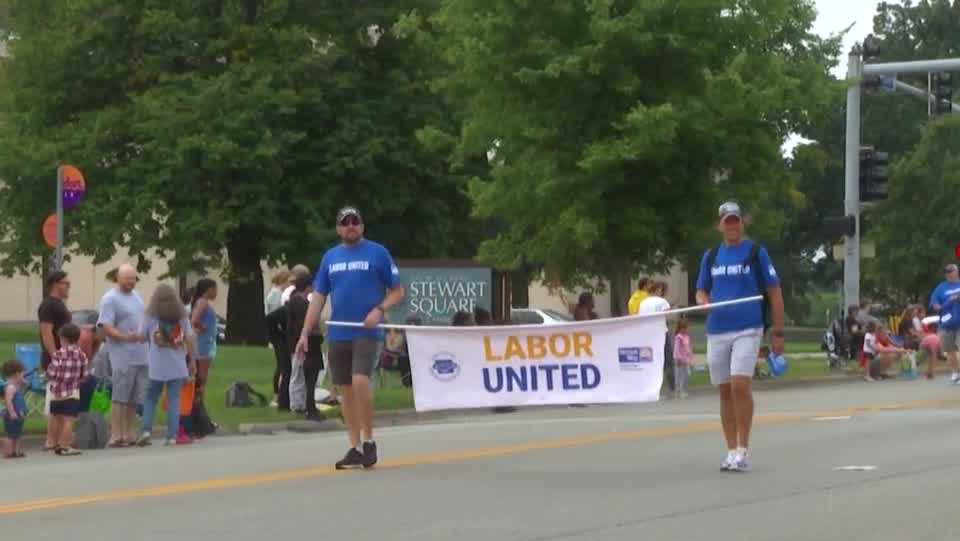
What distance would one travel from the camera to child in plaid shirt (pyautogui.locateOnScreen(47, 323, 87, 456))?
56.4ft

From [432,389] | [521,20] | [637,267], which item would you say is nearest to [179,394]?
[432,389]

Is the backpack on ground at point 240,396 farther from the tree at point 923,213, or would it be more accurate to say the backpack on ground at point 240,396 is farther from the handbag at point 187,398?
the tree at point 923,213

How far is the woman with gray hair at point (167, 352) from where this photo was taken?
58.7 feet

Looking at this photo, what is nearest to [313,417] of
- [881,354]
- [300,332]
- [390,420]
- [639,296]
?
[300,332]

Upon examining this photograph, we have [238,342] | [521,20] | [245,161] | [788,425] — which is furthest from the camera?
[238,342]

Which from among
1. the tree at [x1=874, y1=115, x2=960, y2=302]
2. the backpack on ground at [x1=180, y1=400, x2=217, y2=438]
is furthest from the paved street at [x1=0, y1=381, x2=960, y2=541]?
the tree at [x1=874, y1=115, x2=960, y2=302]

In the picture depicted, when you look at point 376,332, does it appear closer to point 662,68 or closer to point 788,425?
point 788,425

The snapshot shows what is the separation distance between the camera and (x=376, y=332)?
13.3 metres

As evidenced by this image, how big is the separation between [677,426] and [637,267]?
16684mm

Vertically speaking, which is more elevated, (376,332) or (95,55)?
(95,55)

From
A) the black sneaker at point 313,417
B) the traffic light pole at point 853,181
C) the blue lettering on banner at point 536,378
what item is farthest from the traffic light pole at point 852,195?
the blue lettering on banner at point 536,378

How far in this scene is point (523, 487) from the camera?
1236 centimetres

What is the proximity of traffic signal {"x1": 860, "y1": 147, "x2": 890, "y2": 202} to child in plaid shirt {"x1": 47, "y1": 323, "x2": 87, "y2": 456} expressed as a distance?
2138 centimetres

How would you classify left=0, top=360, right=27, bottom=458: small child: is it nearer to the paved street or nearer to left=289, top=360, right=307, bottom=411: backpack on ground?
the paved street
